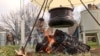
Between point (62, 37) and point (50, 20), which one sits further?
point (62, 37)

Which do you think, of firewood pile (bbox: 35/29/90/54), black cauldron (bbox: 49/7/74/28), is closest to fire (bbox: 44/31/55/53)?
firewood pile (bbox: 35/29/90/54)

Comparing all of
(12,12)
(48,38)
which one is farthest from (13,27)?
(48,38)

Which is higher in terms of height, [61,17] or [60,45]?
[61,17]

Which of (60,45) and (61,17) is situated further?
(60,45)

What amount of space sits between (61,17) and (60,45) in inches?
107

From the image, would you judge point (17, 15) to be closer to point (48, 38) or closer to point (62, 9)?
point (48, 38)

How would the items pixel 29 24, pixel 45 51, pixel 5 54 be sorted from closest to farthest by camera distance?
pixel 5 54
pixel 45 51
pixel 29 24

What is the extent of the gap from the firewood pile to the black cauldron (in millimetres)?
2473

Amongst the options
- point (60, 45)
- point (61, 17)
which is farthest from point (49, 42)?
point (61, 17)

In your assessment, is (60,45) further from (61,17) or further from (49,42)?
(61,17)

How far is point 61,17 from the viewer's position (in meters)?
3.10

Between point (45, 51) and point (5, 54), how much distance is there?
0.90m

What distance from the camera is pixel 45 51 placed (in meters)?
5.66

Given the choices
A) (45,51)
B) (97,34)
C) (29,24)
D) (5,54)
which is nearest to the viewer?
(5,54)
